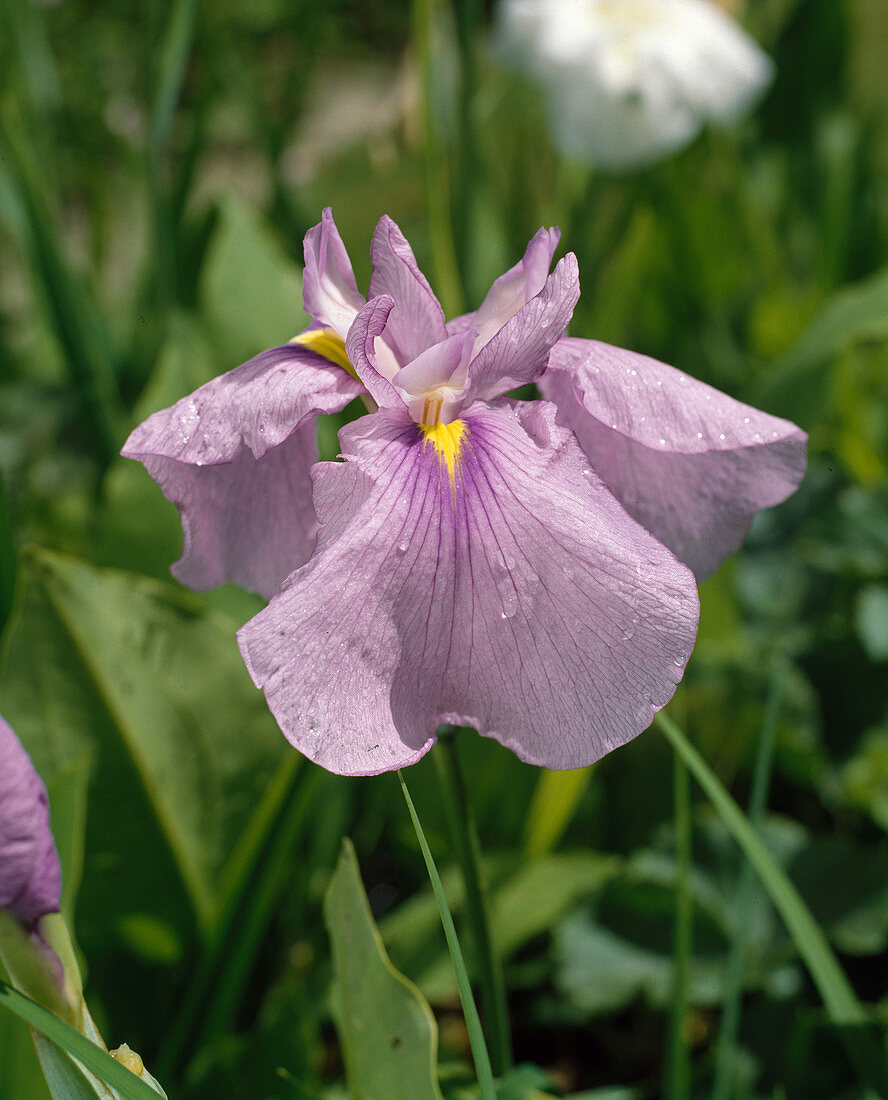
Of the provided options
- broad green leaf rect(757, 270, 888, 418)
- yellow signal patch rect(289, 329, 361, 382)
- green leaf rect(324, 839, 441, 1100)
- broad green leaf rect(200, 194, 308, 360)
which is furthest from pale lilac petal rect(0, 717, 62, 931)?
broad green leaf rect(757, 270, 888, 418)

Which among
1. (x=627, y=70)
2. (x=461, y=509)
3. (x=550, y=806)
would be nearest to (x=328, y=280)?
(x=461, y=509)

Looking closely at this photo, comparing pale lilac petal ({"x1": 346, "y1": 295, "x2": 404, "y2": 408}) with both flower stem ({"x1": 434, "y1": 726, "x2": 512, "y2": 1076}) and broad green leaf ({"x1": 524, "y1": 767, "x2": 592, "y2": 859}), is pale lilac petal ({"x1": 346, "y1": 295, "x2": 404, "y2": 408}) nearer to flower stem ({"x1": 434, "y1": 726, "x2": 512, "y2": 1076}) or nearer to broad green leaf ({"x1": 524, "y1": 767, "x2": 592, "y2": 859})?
flower stem ({"x1": 434, "y1": 726, "x2": 512, "y2": 1076})

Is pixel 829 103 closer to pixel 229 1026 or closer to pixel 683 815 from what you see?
pixel 683 815

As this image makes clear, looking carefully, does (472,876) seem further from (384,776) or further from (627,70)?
(627,70)

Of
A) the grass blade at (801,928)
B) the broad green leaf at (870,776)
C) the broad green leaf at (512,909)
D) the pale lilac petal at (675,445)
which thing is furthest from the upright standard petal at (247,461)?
the broad green leaf at (870,776)

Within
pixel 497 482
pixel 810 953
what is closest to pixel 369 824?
pixel 810 953
